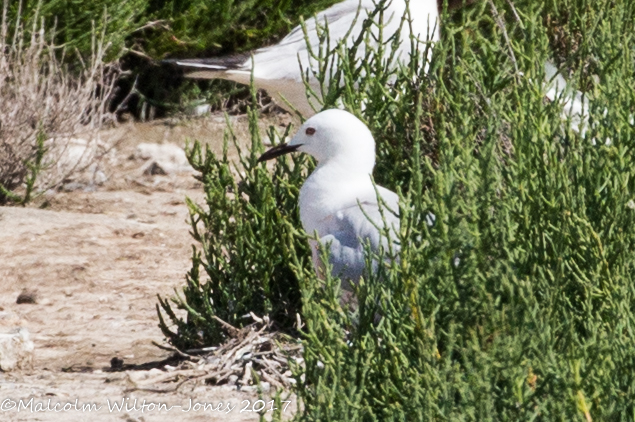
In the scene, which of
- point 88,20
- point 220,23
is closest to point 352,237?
point 88,20

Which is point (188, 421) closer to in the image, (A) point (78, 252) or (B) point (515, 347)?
(B) point (515, 347)

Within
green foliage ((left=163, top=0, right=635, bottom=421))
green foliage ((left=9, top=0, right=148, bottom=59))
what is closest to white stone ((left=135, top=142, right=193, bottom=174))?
green foliage ((left=9, top=0, right=148, bottom=59))

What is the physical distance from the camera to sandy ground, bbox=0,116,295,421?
4316 millimetres

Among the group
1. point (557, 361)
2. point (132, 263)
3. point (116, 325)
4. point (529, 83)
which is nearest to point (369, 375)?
point (557, 361)

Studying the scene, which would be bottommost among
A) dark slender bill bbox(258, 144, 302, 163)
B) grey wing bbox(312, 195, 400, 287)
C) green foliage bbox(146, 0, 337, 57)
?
green foliage bbox(146, 0, 337, 57)

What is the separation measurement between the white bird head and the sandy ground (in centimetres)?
91

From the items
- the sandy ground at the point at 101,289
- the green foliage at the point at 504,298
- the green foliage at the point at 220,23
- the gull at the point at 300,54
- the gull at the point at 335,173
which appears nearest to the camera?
the green foliage at the point at 504,298

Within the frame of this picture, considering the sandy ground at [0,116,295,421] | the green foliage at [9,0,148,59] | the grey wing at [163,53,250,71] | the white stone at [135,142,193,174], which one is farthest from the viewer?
the white stone at [135,142,193,174]

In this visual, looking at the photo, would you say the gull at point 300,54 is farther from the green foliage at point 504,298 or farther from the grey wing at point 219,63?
the green foliage at point 504,298

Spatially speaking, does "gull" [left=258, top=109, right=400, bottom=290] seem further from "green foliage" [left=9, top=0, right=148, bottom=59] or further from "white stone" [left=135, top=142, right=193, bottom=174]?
"white stone" [left=135, top=142, right=193, bottom=174]

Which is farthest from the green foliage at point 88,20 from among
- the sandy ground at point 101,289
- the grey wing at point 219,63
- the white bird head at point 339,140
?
the white bird head at point 339,140

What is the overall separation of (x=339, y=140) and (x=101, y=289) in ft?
6.72

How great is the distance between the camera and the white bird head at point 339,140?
4.57 meters

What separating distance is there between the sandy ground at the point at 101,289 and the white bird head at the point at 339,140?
35.9 inches
